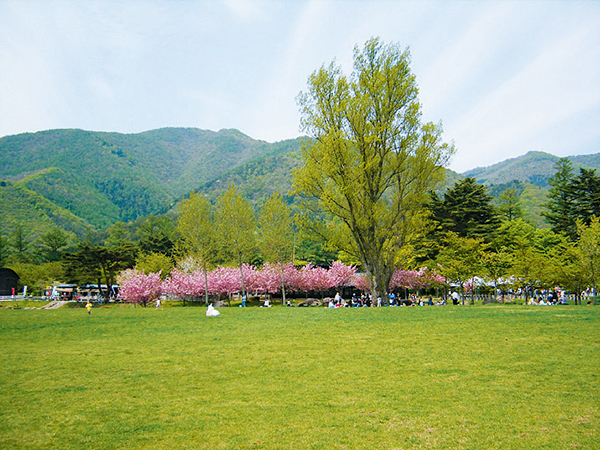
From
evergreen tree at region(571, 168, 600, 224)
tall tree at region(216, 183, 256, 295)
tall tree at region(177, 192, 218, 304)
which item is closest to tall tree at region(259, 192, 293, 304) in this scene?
tall tree at region(216, 183, 256, 295)

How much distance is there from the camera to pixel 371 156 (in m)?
26.2

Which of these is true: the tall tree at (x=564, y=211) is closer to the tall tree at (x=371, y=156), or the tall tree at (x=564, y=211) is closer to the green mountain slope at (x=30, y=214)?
the tall tree at (x=371, y=156)

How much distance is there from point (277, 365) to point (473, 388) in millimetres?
3898

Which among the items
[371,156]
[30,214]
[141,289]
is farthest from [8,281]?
[30,214]

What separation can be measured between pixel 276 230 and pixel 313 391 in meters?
34.7

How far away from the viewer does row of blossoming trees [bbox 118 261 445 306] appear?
4034 centimetres

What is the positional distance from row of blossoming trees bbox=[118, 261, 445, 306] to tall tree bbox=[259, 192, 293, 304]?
141cm

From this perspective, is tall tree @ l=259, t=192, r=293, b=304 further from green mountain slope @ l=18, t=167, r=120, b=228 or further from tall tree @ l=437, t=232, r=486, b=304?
green mountain slope @ l=18, t=167, r=120, b=228

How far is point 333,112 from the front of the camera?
26.1 m

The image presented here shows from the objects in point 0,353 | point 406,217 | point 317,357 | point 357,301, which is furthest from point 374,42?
point 0,353

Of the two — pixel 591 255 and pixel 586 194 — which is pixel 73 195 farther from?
pixel 591 255

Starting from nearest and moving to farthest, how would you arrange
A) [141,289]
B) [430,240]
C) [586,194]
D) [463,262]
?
[463,262], [141,289], [430,240], [586,194]

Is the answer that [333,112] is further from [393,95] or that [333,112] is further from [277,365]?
[277,365]

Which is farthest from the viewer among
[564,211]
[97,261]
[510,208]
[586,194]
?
[510,208]
